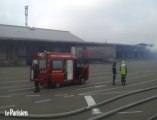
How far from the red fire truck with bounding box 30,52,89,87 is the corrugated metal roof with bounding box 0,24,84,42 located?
25.4 metres

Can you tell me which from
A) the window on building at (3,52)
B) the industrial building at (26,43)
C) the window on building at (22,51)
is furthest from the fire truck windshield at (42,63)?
the window on building at (22,51)

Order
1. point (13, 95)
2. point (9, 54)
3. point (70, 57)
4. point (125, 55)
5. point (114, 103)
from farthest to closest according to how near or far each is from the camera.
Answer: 1. point (125, 55)
2. point (9, 54)
3. point (70, 57)
4. point (13, 95)
5. point (114, 103)

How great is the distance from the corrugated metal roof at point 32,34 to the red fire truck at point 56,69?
25432 millimetres

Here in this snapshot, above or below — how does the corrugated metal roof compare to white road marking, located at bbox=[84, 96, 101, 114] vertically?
above

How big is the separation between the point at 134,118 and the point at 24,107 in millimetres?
4881

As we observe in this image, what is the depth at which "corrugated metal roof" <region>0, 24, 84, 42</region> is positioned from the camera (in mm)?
49766

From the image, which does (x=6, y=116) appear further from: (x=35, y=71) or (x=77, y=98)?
(x=35, y=71)

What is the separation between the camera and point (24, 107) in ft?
43.8

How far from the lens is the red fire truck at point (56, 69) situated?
20734mm

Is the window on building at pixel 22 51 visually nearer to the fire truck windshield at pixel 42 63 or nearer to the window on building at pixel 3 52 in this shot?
the window on building at pixel 3 52

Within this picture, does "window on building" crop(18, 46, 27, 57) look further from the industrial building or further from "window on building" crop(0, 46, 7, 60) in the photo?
"window on building" crop(0, 46, 7, 60)

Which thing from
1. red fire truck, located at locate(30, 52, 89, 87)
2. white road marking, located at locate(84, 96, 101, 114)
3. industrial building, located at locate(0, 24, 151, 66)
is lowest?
white road marking, located at locate(84, 96, 101, 114)

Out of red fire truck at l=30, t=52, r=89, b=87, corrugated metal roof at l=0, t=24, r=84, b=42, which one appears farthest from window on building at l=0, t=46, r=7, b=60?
red fire truck at l=30, t=52, r=89, b=87

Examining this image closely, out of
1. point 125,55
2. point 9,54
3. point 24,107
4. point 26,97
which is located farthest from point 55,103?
point 125,55
